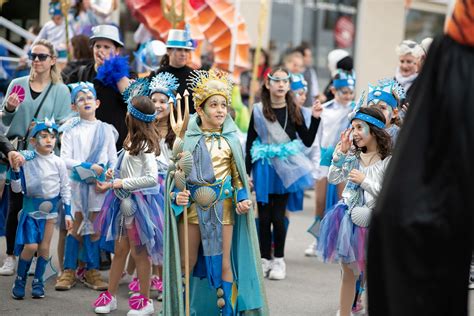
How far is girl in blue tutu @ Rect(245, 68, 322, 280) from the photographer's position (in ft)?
27.9

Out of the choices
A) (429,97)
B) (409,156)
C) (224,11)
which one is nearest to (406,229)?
(409,156)

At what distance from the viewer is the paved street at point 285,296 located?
6926 mm

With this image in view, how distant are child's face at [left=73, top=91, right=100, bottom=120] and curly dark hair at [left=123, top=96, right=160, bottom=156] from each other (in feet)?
2.41

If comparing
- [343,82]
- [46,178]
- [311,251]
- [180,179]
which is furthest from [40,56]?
[311,251]

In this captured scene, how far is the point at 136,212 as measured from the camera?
22.4ft

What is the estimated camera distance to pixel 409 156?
3311mm

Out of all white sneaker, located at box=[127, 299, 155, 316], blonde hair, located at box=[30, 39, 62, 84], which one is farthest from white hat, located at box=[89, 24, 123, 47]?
white sneaker, located at box=[127, 299, 155, 316]

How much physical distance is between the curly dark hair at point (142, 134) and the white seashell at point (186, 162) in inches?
31.9

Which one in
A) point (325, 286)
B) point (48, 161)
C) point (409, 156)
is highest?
point (409, 156)

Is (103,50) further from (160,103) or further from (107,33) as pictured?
(160,103)

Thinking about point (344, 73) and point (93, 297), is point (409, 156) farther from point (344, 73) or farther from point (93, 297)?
point (344, 73)

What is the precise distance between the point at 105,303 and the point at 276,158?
2.48 m

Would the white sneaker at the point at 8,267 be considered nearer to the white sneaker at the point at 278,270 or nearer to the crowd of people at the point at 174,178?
the crowd of people at the point at 174,178

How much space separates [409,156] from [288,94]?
535cm
